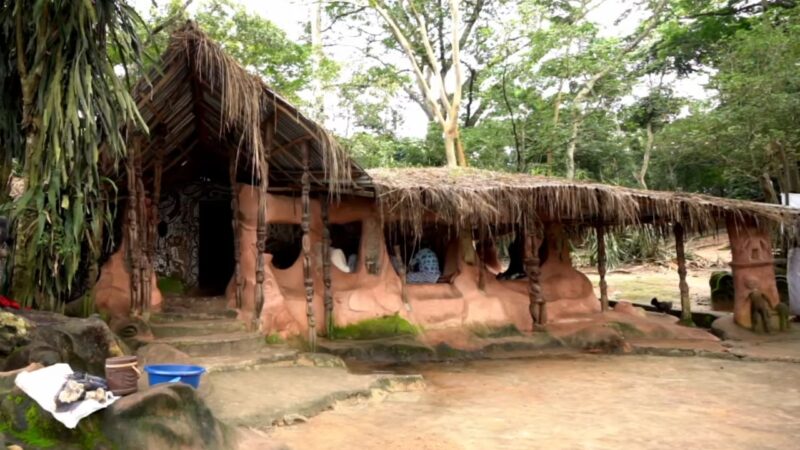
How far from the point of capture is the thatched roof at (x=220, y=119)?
6.91m

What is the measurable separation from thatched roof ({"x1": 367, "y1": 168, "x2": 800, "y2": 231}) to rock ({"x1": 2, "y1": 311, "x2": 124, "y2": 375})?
14.8 ft

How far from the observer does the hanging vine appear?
15.8 ft

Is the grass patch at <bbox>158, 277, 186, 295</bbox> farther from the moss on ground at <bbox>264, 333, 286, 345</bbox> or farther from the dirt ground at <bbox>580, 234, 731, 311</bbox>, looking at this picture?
the dirt ground at <bbox>580, 234, 731, 311</bbox>

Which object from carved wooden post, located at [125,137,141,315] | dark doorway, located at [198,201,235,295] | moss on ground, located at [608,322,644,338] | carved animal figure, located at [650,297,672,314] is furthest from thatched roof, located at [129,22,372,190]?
carved animal figure, located at [650,297,672,314]

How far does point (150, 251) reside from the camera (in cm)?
905

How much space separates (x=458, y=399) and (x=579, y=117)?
47.3ft

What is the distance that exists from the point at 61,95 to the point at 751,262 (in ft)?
37.4

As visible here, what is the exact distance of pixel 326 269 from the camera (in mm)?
9461

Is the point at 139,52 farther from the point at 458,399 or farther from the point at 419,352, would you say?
the point at 419,352

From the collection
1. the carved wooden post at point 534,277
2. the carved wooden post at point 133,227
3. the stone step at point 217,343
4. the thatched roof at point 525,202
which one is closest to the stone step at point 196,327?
the stone step at point 217,343

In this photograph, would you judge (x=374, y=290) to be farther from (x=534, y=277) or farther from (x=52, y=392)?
(x=52, y=392)

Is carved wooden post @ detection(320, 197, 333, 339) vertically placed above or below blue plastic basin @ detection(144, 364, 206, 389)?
above

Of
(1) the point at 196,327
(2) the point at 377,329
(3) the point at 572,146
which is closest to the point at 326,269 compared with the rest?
(2) the point at 377,329

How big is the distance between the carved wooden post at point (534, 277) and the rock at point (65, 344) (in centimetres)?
706
